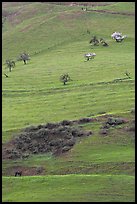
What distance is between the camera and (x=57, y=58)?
91188 millimetres

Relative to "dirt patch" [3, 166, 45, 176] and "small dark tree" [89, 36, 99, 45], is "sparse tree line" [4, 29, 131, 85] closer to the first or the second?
"small dark tree" [89, 36, 99, 45]

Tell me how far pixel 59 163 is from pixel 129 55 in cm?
4898

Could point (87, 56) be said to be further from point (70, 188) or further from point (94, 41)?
point (70, 188)

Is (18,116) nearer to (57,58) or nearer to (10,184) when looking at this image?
(10,184)

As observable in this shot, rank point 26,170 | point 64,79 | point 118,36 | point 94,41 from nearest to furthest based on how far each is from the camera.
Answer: point 26,170 < point 64,79 < point 94,41 < point 118,36

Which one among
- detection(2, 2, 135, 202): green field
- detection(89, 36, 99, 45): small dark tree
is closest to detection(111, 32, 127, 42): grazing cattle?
detection(2, 2, 135, 202): green field

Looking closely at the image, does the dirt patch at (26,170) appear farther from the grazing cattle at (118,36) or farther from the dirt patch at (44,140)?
the grazing cattle at (118,36)

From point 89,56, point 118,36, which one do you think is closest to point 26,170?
point 89,56

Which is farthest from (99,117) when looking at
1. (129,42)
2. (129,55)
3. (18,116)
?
(129,42)

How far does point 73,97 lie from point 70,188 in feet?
94.7

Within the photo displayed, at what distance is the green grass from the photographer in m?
31.5

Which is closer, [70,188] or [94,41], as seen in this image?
[70,188]

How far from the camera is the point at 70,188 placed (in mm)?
33031

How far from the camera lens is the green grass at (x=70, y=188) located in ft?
103
